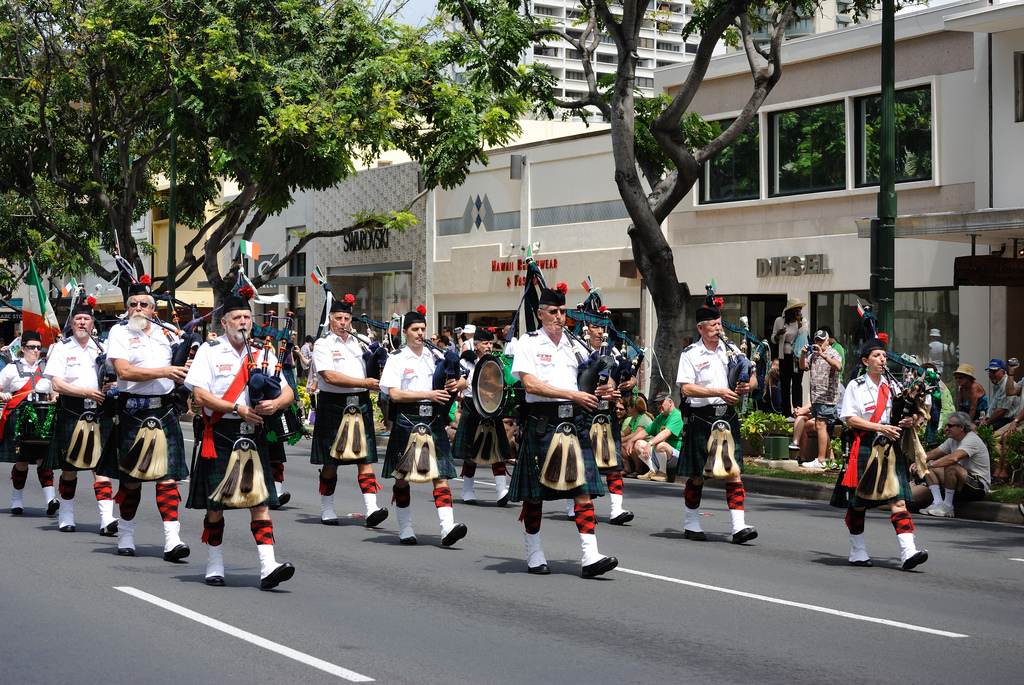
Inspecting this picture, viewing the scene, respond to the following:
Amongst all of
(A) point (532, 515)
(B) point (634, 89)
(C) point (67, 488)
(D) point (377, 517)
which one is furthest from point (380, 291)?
(A) point (532, 515)

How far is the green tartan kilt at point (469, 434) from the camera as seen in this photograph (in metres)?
13.7

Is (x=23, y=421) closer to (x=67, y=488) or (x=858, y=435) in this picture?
(x=67, y=488)

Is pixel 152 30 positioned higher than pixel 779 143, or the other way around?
pixel 152 30

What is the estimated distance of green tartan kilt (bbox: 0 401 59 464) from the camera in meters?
12.2

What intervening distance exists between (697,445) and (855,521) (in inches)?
69.4

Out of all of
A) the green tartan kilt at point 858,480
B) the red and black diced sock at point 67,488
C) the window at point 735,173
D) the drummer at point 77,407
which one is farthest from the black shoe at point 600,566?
the window at point 735,173

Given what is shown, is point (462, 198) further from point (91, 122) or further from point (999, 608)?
point (999, 608)

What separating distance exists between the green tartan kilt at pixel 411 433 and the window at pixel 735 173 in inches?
600

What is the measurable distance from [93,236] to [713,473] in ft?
87.1

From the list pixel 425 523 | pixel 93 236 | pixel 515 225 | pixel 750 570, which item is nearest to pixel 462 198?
pixel 515 225

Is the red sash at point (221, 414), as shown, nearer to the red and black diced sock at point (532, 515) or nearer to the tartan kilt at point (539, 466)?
the tartan kilt at point (539, 466)

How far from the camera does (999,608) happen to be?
27.2 feet

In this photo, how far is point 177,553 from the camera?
9.58 m

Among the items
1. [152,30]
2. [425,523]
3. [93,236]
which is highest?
[152,30]
